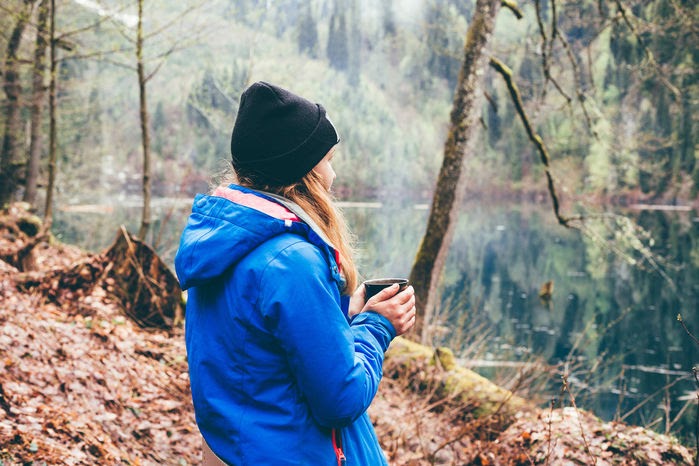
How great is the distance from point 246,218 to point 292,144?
0.24 meters

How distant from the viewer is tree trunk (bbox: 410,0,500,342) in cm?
682

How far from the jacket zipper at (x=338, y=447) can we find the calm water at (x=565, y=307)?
5.33 feet

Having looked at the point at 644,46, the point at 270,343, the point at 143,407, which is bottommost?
the point at 143,407

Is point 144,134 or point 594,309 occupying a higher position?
point 144,134

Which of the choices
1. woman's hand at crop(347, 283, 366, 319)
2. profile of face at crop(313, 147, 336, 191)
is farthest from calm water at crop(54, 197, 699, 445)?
profile of face at crop(313, 147, 336, 191)

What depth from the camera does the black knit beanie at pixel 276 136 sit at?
157 cm

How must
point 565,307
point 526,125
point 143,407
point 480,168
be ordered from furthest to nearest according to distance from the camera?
point 480,168 < point 565,307 < point 526,125 < point 143,407

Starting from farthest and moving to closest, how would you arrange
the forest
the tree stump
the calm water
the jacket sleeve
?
the calm water
the forest
the tree stump
the jacket sleeve

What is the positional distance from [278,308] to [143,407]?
3.43 metres


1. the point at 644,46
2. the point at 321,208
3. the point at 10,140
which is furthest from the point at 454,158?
the point at 10,140

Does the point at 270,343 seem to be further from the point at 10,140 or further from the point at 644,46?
the point at 10,140

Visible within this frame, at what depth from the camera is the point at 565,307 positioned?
16750 mm

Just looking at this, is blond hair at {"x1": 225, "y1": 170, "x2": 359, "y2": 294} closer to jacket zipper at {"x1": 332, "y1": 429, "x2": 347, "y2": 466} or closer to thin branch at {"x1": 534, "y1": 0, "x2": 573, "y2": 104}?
jacket zipper at {"x1": 332, "y1": 429, "x2": 347, "y2": 466}

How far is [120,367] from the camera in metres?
4.79
